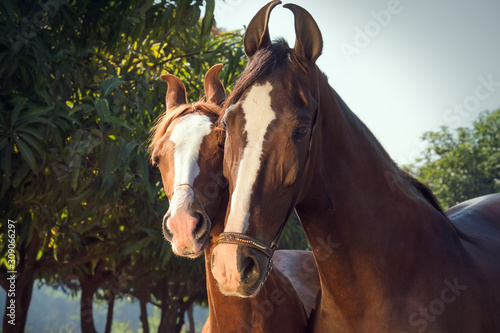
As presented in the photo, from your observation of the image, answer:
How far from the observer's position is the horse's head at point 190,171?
2.85 metres

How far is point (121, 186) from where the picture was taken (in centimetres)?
594

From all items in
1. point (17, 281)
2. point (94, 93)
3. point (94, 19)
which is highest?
point (94, 19)

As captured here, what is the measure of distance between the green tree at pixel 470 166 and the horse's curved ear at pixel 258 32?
47.5 ft

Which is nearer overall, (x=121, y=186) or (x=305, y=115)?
(x=305, y=115)

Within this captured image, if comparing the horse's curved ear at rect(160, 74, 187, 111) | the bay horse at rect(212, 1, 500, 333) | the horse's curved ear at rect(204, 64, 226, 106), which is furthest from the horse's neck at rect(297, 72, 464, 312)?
the horse's curved ear at rect(160, 74, 187, 111)

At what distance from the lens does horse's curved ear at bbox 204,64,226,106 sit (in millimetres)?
3922

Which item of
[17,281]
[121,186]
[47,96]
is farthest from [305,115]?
[17,281]

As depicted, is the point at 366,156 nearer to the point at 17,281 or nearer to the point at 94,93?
the point at 94,93

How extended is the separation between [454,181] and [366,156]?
47.4ft

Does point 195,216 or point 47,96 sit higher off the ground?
point 47,96

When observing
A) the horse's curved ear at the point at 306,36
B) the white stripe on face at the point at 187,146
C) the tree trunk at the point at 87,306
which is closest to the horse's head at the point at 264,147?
the horse's curved ear at the point at 306,36

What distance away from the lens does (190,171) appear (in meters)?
3.13

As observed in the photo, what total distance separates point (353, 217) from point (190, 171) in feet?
3.48

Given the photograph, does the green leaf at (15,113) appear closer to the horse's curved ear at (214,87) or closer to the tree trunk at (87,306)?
the horse's curved ear at (214,87)
